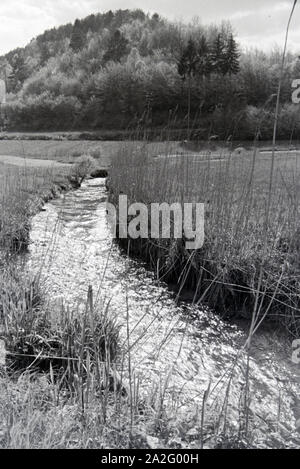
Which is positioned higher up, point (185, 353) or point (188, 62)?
point (188, 62)

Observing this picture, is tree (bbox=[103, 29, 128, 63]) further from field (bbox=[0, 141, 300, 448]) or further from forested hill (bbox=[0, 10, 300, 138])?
field (bbox=[0, 141, 300, 448])

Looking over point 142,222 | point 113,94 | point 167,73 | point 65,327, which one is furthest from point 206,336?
point 113,94

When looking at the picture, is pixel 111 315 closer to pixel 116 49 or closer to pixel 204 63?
pixel 204 63

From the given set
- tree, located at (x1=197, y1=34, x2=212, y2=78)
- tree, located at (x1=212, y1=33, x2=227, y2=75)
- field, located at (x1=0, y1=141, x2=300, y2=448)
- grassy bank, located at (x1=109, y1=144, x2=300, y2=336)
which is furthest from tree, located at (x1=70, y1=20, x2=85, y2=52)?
grassy bank, located at (x1=109, y1=144, x2=300, y2=336)

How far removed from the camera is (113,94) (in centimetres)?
3447

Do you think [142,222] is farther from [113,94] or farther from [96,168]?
[113,94]

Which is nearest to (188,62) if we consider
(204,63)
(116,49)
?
(204,63)

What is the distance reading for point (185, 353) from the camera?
322 cm

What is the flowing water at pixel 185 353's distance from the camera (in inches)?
91.2

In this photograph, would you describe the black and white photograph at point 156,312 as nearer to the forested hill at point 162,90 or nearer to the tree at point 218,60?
the forested hill at point 162,90

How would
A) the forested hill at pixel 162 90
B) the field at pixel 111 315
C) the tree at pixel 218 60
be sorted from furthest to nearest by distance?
1. the tree at pixel 218 60
2. the forested hill at pixel 162 90
3. the field at pixel 111 315

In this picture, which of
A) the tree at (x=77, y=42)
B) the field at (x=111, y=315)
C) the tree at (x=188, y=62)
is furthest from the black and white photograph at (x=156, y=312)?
the tree at (x=77, y=42)

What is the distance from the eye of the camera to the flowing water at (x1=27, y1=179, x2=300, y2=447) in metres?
2.32
